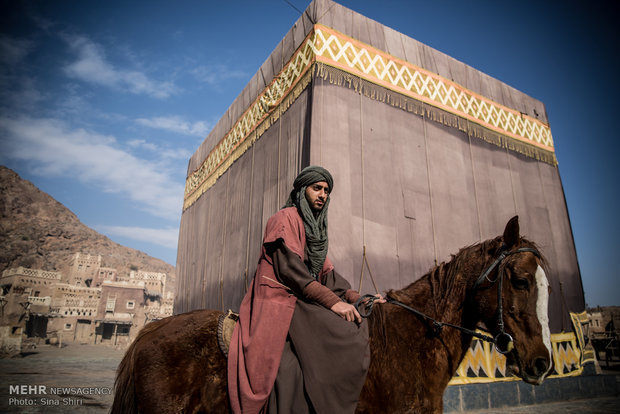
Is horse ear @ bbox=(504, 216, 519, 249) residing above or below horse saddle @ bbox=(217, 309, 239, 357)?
above

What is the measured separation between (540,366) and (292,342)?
121cm

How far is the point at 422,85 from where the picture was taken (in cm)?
676

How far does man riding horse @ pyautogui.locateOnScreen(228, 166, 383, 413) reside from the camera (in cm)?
161

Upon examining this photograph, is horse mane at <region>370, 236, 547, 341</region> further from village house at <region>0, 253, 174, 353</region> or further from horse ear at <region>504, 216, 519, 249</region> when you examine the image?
village house at <region>0, 253, 174, 353</region>

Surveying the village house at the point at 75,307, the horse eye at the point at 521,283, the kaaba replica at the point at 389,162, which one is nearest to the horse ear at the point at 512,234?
the horse eye at the point at 521,283

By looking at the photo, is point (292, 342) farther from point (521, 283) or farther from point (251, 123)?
point (251, 123)

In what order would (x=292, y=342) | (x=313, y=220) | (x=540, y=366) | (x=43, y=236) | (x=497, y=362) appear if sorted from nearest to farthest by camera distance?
(x=540, y=366), (x=292, y=342), (x=313, y=220), (x=497, y=362), (x=43, y=236)

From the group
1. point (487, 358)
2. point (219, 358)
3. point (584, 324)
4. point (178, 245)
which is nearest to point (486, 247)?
point (219, 358)

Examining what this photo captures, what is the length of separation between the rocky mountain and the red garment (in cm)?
6659

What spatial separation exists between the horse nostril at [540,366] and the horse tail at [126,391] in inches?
80.7

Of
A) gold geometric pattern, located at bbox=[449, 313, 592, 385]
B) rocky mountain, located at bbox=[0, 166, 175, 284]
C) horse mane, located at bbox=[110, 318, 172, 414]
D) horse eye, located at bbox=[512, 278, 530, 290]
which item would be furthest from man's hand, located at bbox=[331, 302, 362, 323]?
rocky mountain, located at bbox=[0, 166, 175, 284]

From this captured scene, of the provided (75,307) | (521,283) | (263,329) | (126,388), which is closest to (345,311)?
(263,329)

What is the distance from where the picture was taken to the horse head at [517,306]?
65.3 inches

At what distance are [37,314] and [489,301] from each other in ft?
137
